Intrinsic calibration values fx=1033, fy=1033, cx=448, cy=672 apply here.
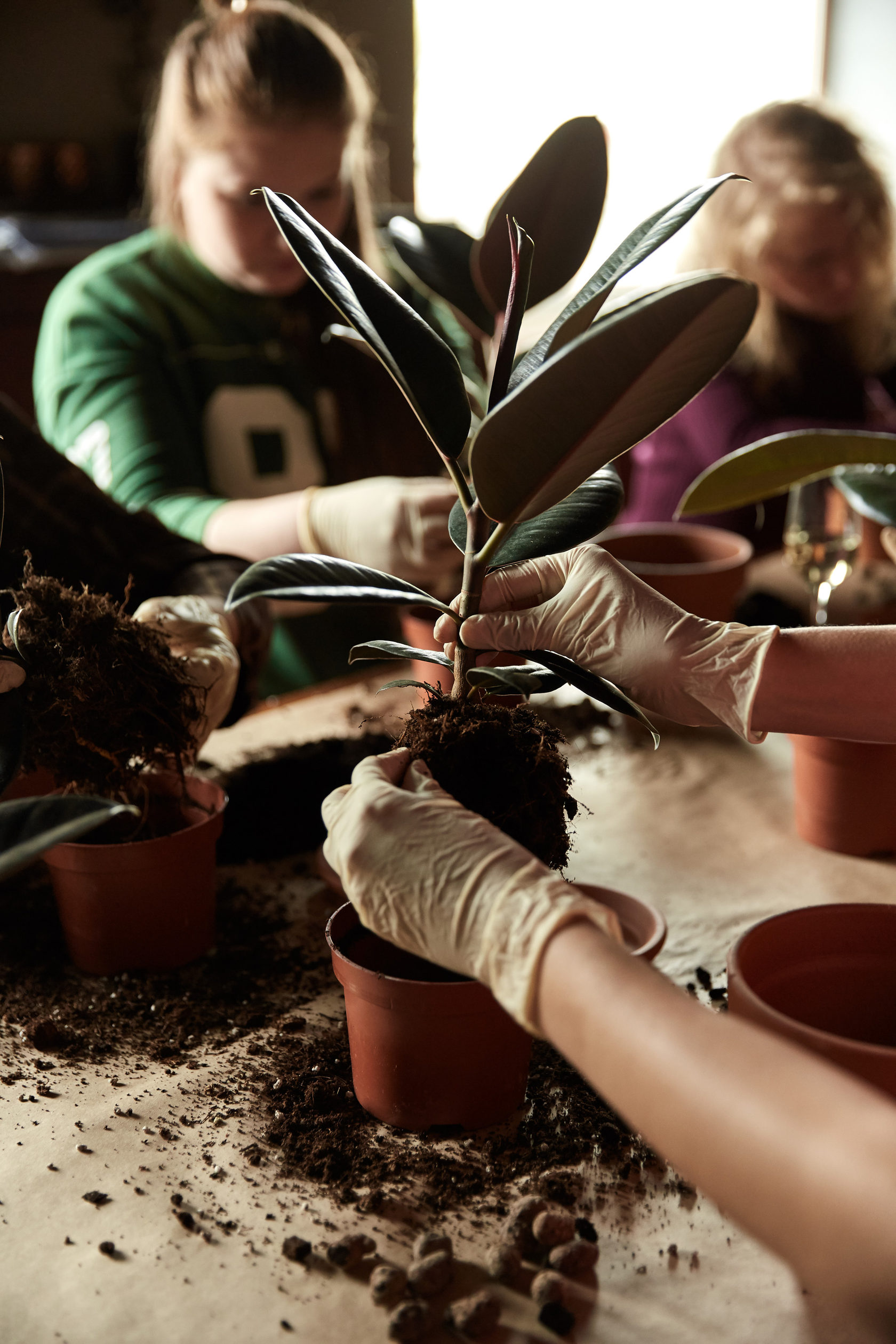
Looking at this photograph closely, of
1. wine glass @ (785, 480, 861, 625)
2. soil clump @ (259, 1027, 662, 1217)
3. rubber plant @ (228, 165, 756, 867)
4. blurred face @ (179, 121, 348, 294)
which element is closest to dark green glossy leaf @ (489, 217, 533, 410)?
rubber plant @ (228, 165, 756, 867)

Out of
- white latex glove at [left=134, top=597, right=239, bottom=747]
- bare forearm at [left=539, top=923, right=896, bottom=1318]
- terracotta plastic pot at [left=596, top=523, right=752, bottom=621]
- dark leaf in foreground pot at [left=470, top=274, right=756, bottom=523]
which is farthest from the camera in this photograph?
terracotta plastic pot at [left=596, top=523, right=752, bottom=621]

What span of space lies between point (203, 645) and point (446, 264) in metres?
0.60

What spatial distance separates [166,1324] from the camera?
0.53m

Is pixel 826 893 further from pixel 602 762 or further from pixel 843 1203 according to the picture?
pixel 843 1203

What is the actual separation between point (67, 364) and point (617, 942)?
152cm

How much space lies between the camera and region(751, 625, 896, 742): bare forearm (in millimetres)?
797

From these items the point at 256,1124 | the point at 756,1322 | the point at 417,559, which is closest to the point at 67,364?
the point at 417,559

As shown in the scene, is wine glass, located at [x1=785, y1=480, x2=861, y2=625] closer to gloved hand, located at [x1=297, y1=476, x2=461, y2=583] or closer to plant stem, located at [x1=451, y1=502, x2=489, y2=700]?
gloved hand, located at [x1=297, y1=476, x2=461, y2=583]

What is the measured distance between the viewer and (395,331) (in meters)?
0.67

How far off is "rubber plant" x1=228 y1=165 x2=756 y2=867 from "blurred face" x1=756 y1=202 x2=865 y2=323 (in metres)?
1.51

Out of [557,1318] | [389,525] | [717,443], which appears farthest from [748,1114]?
[717,443]

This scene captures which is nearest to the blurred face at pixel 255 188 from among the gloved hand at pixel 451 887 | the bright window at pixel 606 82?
the gloved hand at pixel 451 887

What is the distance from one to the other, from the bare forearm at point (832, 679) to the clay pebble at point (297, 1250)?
1.60ft

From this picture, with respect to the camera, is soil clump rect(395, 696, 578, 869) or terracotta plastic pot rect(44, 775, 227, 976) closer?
soil clump rect(395, 696, 578, 869)
